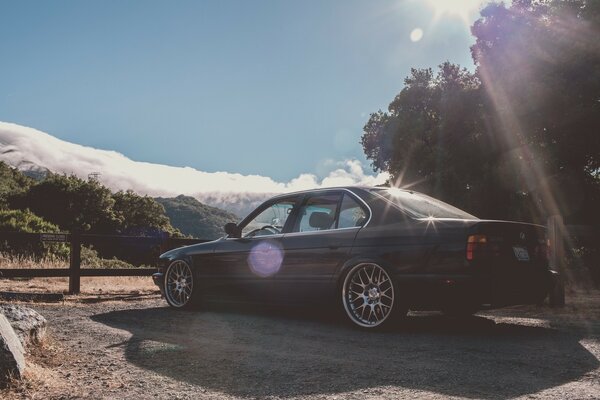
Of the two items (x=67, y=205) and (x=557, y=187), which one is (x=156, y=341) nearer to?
(x=557, y=187)

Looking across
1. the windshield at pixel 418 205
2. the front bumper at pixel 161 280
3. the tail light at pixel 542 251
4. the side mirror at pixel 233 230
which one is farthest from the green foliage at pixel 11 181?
the tail light at pixel 542 251

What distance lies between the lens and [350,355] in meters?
4.28

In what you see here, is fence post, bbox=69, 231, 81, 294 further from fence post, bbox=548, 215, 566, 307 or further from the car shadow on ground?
fence post, bbox=548, 215, 566, 307

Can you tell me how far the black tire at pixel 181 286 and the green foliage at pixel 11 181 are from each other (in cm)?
4025

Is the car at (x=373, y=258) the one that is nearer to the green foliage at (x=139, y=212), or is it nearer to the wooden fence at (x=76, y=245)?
the wooden fence at (x=76, y=245)

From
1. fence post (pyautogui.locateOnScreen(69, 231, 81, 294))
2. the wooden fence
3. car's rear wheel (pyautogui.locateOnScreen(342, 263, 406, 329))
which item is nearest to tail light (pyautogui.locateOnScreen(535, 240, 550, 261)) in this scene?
car's rear wheel (pyautogui.locateOnScreen(342, 263, 406, 329))

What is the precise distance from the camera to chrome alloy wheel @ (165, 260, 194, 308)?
24.1 ft

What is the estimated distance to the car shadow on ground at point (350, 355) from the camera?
344 centimetres

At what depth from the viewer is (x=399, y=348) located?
14.9 ft

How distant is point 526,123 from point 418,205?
43.3 ft

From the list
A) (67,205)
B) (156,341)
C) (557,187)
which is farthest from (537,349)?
(67,205)

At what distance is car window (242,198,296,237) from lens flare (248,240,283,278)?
0.23 metres

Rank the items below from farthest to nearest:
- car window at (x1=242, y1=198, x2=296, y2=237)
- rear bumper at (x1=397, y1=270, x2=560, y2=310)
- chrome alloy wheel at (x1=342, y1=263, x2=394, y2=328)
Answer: car window at (x1=242, y1=198, x2=296, y2=237), chrome alloy wheel at (x1=342, y1=263, x2=394, y2=328), rear bumper at (x1=397, y1=270, x2=560, y2=310)

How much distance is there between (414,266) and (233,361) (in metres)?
1.99
